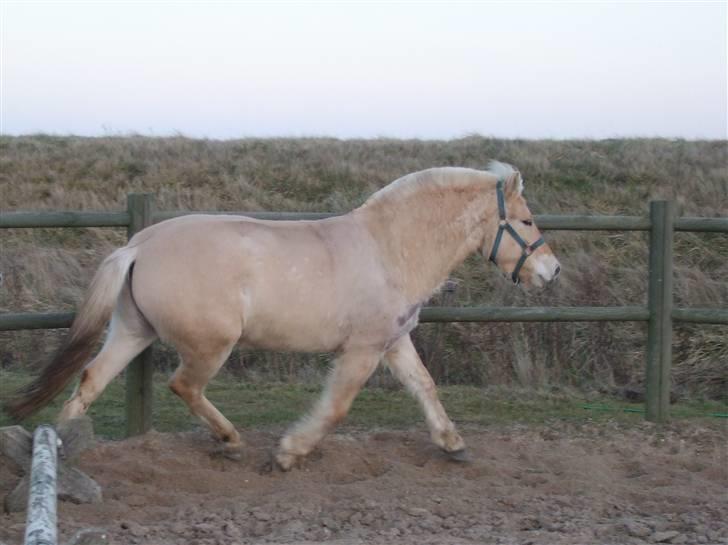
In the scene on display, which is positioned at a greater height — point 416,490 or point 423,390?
point 423,390

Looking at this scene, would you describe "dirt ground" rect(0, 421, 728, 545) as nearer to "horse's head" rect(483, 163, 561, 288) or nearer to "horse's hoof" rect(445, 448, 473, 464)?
"horse's hoof" rect(445, 448, 473, 464)

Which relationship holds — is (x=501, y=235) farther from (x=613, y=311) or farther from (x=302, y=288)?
(x=613, y=311)

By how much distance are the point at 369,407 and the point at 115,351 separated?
7.98 feet

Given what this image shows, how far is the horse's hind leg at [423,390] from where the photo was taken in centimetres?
555

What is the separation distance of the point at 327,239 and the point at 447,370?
3547 mm

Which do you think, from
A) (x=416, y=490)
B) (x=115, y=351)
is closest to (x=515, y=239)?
(x=416, y=490)

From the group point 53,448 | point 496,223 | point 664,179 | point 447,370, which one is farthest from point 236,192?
point 53,448

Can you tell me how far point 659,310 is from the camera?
6711 millimetres

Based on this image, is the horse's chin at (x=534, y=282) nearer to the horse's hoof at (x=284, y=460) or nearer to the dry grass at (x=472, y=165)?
the horse's hoof at (x=284, y=460)

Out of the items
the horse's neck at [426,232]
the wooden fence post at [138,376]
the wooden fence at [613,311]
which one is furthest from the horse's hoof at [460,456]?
the wooden fence post at [138,376]

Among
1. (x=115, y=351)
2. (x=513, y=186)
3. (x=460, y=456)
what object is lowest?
(x=460, y=456)

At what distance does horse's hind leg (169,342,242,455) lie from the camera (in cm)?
505

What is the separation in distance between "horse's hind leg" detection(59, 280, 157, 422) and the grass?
1.06 metres

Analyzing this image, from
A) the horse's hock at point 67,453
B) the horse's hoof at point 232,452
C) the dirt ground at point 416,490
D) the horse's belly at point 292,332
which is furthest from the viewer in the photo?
the horse's hoof at point 232,452
